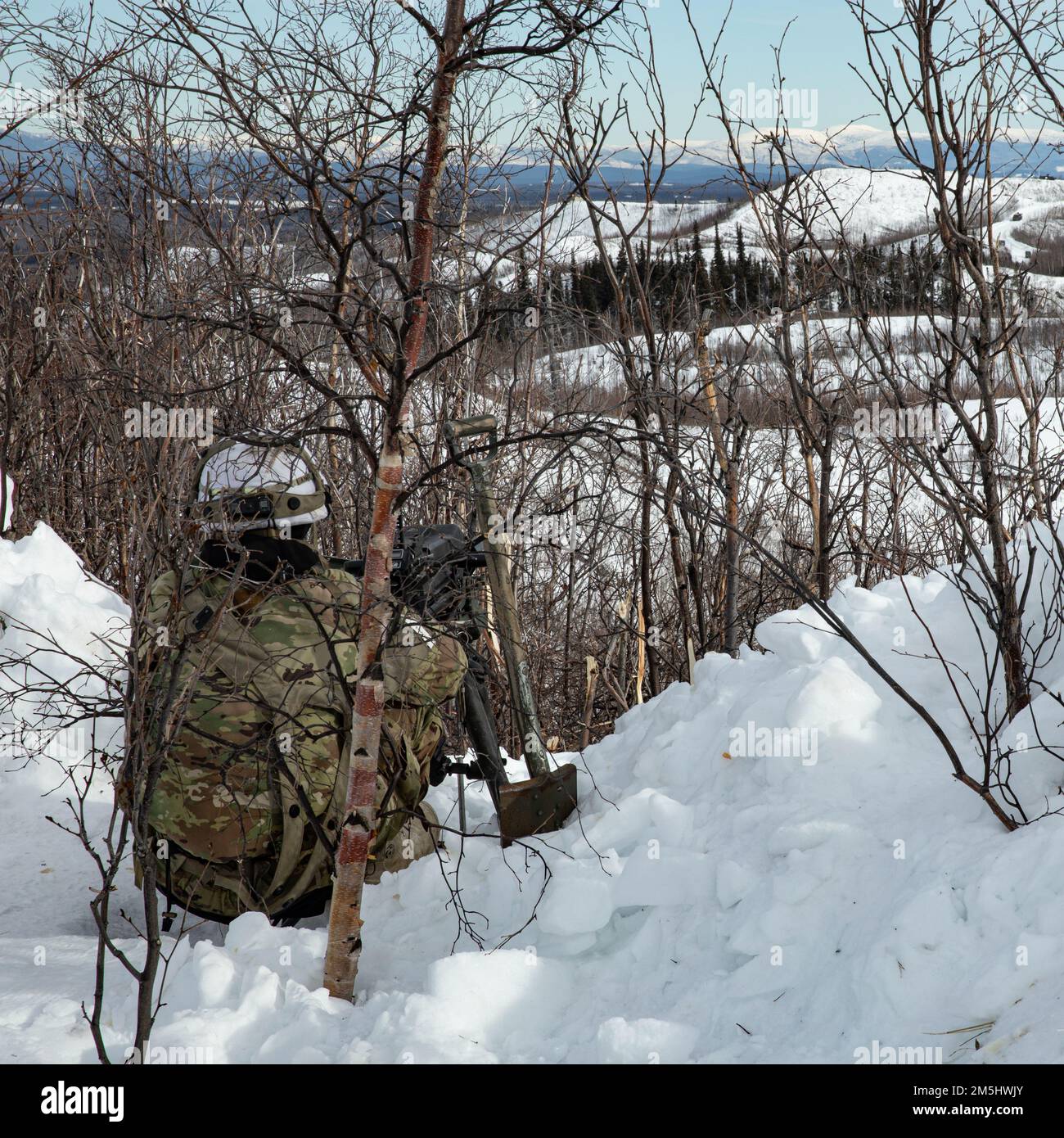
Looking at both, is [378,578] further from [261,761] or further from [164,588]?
[164,588]

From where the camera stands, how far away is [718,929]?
286 cm

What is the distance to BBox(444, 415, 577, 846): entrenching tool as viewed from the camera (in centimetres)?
343

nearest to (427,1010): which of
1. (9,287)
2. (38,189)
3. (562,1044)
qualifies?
(562,1044)

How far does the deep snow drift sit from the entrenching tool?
15 cm

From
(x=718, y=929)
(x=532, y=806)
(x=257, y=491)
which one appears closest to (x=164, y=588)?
(x=257, y=491)

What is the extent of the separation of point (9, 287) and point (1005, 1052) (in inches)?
337

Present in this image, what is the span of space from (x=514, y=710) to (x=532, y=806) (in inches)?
14.7

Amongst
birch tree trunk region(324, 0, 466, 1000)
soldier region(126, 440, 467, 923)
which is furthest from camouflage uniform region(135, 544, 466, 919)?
birch tree trunk region(324, 0, 466, 1000)

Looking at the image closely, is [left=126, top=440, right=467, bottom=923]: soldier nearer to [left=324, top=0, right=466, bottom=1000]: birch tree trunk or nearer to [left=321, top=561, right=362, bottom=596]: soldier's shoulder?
[left=321, top=561, right=362, bottom=596]: soldier's shoulder

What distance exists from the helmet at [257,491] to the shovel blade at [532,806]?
1.29 m

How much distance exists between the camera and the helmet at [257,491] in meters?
3.02

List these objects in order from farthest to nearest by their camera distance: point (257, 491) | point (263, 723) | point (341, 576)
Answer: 1. point (341, 576)
2. point (263, 723)
3. point (257, 491)

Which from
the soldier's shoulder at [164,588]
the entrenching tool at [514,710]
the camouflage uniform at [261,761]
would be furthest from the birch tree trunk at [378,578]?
the soldier's shoulder at [164,588]

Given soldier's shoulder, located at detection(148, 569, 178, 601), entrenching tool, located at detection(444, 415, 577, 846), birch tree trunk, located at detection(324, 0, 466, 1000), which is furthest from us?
soldier's shoulder, located at detection(148, 569, 178, 601)
